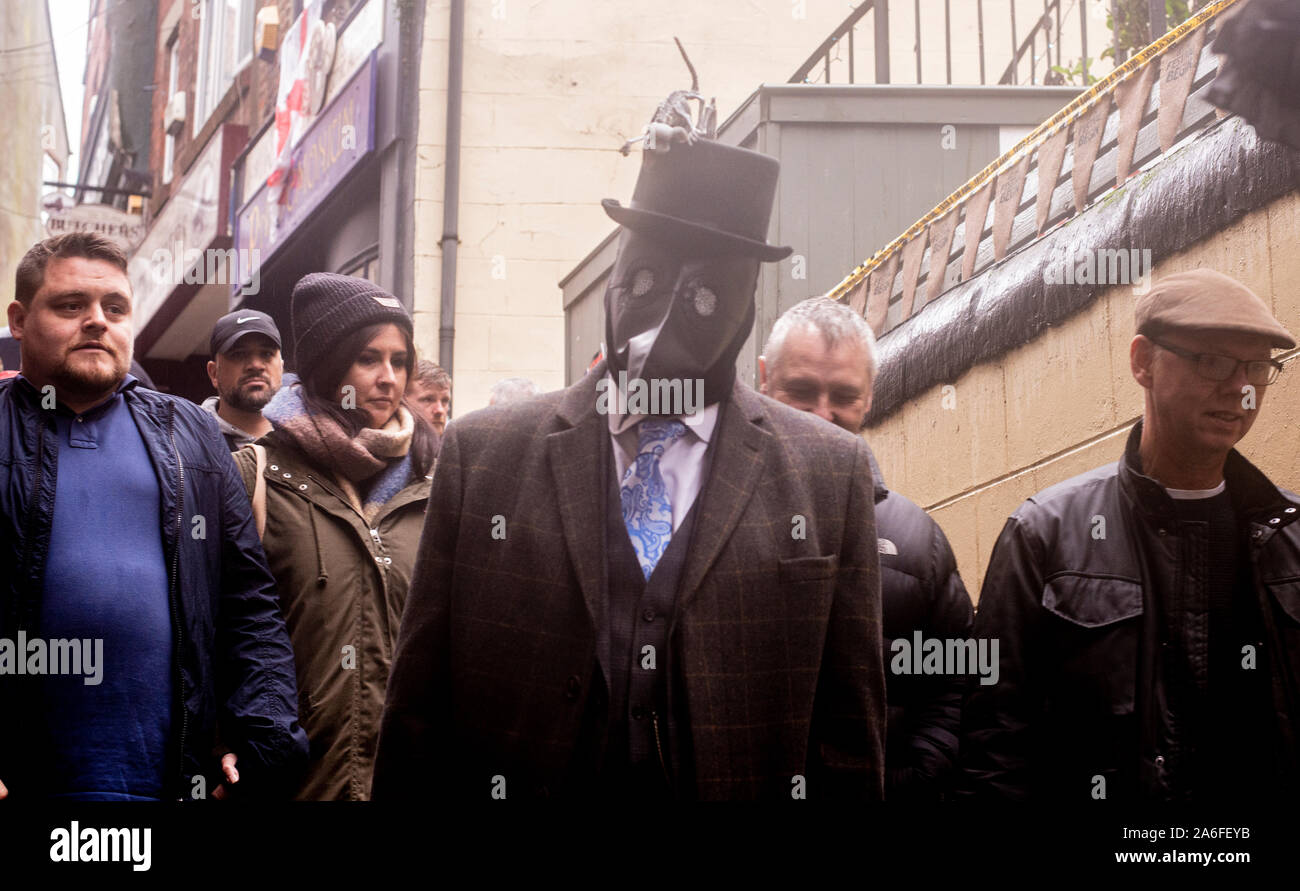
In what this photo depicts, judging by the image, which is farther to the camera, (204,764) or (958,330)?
(958,330)

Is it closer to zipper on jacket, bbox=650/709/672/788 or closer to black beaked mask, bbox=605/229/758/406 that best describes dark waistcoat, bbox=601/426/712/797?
zipper on jacket, bbox=650/709/672/788

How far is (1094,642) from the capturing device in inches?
144

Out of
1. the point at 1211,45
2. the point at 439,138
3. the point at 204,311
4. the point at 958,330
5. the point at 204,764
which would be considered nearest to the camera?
the point at 204,764

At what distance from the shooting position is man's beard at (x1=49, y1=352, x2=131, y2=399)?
3832 mm

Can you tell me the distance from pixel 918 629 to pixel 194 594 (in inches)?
73.5

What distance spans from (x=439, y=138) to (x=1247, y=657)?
1054cm

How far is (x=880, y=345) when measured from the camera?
8.32m

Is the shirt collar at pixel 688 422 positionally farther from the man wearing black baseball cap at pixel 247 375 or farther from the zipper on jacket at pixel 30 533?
the man wearing black baseball cap at pixel 247 375

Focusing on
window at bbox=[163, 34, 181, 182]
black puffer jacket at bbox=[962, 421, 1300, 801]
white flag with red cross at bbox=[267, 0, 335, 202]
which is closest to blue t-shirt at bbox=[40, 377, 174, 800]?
black puffer jacket at bbox=[962, 421, 1300, 801]

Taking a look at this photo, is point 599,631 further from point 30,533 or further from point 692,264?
point 30,533

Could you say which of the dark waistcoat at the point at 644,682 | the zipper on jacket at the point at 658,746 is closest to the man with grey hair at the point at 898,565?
the dark waistcoat at the point at 644,682

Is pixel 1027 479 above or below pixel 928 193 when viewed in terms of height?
below
